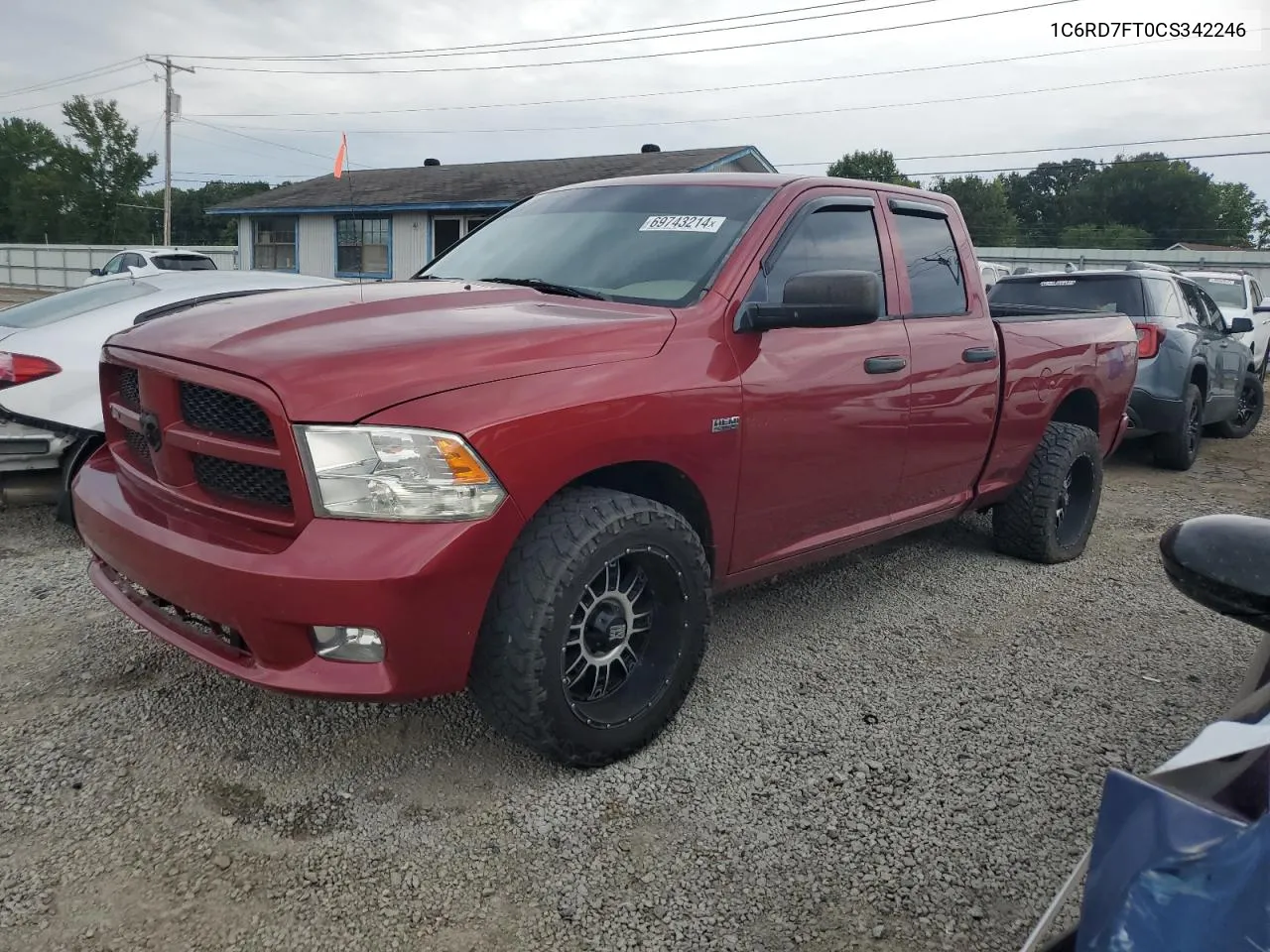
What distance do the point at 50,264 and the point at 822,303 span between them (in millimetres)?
43141

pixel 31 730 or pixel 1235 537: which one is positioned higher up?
pixel 1235 537

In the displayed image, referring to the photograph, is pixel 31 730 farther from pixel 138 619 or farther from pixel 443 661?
pixel 443 661

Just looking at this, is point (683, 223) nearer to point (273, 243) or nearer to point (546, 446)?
point (546, 446)

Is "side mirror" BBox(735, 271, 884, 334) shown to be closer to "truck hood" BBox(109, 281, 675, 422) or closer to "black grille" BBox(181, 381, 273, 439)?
"truck hood" BBox(109, 281, 675, 422)

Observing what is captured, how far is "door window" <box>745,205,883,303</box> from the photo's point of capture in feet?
10.8

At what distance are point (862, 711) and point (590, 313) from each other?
1669mm

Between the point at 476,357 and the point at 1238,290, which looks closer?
the point at 476,357

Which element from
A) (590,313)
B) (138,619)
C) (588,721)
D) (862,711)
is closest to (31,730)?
(138,619)

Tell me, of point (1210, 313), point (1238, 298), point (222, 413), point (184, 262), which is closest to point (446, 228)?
point (184, 262)

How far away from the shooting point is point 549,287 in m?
3.39

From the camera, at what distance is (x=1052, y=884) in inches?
96.3

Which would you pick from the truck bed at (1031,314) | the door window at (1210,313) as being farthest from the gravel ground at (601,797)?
the door window at (1210,313)

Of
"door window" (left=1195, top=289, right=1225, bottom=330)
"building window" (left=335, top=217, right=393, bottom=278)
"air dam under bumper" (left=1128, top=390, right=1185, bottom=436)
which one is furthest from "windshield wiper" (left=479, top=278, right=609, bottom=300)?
"building window" (left=335, top=217, right=393, bottom=278)

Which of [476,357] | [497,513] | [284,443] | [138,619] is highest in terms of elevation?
[476,357]
